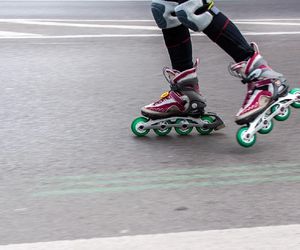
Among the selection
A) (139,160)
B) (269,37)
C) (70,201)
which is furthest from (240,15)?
(70,201)

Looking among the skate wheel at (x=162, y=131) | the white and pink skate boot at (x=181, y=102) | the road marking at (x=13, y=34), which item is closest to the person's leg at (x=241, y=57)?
the white and pink skate boot at (x=181, y=102)

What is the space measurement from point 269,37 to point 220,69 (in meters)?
2.29

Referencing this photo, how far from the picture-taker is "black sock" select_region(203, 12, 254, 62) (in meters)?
5.22

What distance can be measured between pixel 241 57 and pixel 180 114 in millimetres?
577

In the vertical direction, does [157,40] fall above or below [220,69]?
above

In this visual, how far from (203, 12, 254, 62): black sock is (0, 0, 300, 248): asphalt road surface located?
0.56 meters

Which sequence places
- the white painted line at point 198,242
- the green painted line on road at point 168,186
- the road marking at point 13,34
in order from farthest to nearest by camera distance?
the road marking at point 13,34 → the green painted line on road at point 168,186 → the white painted line at point 198,242

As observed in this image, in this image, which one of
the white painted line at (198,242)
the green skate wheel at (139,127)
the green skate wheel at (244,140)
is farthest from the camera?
the green skate wheel at (139,127)

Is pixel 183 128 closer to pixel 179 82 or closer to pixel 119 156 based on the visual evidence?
pixel 179 82

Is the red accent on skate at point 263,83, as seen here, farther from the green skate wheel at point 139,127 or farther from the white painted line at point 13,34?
the white painted line at point 13,34

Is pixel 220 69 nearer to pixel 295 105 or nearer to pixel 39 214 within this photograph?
pixel 295 105

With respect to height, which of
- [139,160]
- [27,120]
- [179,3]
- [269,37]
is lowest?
[139,160]

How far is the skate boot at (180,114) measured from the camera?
18.2 ft

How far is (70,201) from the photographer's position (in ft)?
13.8
